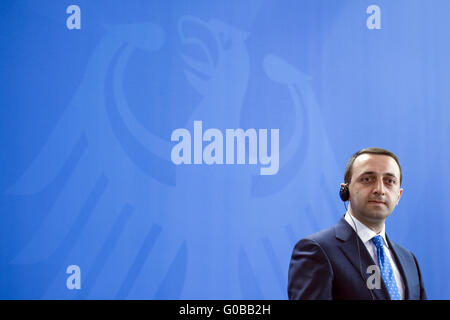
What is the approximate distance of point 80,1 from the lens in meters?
2.37

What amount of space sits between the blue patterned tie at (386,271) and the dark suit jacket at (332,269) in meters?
0.06

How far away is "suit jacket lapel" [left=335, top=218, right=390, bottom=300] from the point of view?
1508 mm

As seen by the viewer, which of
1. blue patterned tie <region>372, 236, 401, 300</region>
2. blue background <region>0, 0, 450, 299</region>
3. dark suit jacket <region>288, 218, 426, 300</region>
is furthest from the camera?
blue background <region>0, 0, 450, 299</region>

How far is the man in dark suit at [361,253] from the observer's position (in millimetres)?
1487

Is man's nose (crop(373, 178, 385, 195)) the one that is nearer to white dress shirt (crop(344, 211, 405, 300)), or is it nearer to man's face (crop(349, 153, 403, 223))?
man's face (crop(349, 153, 403, 223))

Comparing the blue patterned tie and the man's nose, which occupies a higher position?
the man's nose

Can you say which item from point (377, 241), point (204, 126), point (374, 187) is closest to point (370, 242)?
point (377, 241)

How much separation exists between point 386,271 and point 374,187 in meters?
0.30

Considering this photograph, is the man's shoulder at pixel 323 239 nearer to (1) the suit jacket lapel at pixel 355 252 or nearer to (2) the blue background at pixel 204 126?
(1) the suit jacket lapel at pixel 355 252

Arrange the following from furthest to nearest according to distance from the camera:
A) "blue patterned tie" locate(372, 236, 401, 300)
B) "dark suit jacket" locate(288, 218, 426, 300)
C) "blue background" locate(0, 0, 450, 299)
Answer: "blue background" locate(0, 0, 450, 299) → "blue patterned tie" locate(372, 236, 401, 300) → "dark suit jacket" locate(288, 218, 426, 300)

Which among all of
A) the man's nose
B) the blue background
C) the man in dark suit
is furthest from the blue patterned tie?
the blue background
